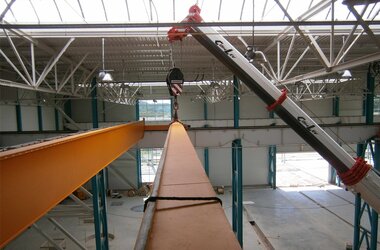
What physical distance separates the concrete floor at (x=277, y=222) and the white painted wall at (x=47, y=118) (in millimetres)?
7122

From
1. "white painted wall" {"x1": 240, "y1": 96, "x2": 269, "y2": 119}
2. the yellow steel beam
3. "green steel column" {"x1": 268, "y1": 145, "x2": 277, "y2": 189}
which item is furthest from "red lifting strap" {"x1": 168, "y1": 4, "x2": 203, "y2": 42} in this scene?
"white painted wall" {"x1": 240, "y1": 96, "x2": 269, "y2": 119}

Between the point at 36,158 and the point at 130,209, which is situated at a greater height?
the point at 36,158

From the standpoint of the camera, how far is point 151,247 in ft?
3.85

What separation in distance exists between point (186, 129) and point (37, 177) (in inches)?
262

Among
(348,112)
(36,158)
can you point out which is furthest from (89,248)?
(348,112)

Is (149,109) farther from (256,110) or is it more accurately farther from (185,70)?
(256,110)

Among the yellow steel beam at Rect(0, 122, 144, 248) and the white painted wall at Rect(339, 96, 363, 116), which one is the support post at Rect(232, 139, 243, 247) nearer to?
the yellow steel beam at Rect(0, 122, 144, 248)

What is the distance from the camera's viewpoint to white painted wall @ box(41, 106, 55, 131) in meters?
19.2

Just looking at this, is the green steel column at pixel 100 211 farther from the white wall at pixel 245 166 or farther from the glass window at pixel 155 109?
the glass window at pixel 155 109

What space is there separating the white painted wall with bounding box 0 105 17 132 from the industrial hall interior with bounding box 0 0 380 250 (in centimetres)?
12

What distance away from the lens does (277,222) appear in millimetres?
15117

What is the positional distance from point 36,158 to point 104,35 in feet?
22.0

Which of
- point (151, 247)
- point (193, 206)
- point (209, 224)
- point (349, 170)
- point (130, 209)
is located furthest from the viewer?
point (130, 209)

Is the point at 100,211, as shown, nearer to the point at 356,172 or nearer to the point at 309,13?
the point at 356,172
